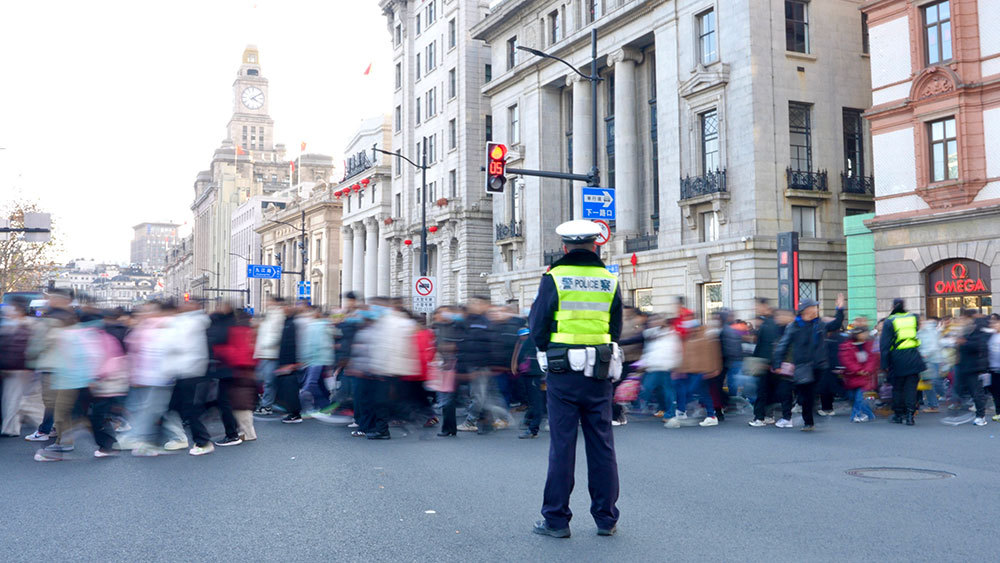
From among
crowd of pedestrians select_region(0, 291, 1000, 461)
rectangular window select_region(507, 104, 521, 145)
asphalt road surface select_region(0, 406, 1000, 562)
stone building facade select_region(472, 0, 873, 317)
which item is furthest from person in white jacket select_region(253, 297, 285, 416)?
rectangular window select_region(507, 104, 521, 145)

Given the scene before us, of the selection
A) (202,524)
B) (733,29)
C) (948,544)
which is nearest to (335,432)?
(202,524)

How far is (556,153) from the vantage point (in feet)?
144

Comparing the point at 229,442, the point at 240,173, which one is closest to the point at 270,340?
the point at 229,442

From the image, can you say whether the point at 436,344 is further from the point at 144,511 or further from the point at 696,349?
the point at 144,511

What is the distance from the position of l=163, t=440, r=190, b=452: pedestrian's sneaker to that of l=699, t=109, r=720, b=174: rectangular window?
2525 cm

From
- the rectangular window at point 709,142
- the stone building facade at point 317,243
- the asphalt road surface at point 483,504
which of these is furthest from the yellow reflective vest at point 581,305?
the stone building facade at point 317,243

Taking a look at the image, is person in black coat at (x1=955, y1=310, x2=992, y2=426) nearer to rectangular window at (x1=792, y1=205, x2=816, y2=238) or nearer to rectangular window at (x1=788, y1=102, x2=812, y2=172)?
rectangular window at (x1=792, y1=205, x2=816, y2=238)

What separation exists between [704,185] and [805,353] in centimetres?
2018

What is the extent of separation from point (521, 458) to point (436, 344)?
3270 millimetres

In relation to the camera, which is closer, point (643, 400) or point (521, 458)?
point (521, 458)

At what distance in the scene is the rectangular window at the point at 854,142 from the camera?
33156 mm

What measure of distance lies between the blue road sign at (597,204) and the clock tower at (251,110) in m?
162

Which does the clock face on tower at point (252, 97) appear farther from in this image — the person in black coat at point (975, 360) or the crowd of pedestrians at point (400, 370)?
the person in black coat at point (975, 360)

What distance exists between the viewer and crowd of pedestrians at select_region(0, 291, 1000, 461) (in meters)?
10.7
